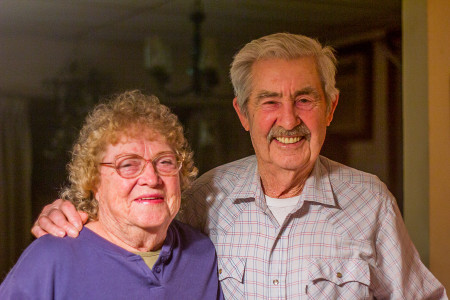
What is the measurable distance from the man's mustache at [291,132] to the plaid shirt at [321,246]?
16 centimetres

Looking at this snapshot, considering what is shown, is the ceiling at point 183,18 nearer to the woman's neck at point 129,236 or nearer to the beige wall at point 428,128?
the beige wall at point 428,128

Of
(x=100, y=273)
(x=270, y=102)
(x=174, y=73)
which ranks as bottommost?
(x=100, y=273)

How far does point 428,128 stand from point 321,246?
4.27 ft

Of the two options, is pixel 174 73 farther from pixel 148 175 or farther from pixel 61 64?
pixel 148 175

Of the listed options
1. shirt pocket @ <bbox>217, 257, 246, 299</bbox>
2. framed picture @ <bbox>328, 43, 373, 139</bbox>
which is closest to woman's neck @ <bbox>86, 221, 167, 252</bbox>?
shirt pocket @ <bbox>217, 257, 246, 299</bbox>

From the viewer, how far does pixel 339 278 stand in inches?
65.3

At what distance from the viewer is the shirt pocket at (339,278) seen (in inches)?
64.6

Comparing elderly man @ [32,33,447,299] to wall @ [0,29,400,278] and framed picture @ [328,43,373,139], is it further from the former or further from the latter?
framed picture @ [328,43,373,139]

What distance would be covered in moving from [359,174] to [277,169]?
0.99 ft

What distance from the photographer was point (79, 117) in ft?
6.10

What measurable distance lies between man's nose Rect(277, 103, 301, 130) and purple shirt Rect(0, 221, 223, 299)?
0.51 meters

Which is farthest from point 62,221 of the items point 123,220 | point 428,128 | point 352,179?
point 428,128

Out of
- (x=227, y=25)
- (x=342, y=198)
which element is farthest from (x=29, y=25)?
(x=342, y=198)

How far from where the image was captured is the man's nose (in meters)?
1.71
